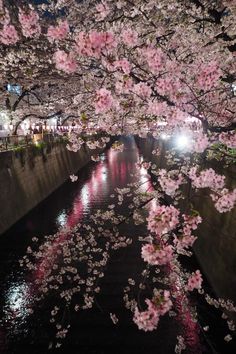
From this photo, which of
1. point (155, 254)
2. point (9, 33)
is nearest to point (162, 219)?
point (155, 254)

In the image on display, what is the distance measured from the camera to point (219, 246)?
12867 millimetres

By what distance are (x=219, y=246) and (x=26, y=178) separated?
16.4 meters

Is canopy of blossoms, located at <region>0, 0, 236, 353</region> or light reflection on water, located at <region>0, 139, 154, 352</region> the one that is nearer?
canopy of blossoms, located at <region>0, 0, 236, 353</region>

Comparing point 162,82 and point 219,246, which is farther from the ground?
point 162,82

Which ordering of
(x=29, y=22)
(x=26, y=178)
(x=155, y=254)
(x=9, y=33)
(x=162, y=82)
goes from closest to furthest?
1. (x=155, y=254)
2. (x=162, y=82)
3. (x=9, y=33)
4. (x=29, y=22)
5. (x=26, y=178)

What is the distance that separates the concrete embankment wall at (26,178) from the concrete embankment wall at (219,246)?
11.0 m

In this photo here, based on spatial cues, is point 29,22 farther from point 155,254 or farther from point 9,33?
point 155,254

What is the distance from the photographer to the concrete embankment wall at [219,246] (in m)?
11.4

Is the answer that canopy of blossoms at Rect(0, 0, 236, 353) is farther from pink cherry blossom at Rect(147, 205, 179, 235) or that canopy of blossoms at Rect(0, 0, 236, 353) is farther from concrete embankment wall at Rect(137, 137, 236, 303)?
concrete embankment wall at Rect(137, 137, 236, 303)

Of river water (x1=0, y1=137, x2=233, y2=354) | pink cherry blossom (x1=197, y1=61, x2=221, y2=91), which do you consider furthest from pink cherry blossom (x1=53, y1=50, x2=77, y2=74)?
river water (x1=0, y1=137, x2=233, y2=354)

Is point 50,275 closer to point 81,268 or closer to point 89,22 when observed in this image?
point 81,268

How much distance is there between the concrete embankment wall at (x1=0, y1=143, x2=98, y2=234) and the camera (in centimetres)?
2144

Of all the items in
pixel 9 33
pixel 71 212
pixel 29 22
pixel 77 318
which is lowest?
pixel 71 212

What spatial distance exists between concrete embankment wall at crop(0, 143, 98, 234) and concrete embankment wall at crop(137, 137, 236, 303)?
35.9 ft
